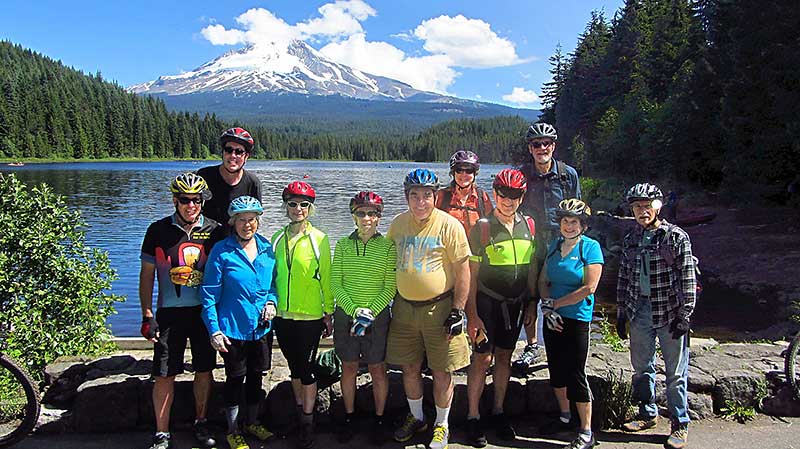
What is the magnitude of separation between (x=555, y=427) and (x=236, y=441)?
2.64 metres

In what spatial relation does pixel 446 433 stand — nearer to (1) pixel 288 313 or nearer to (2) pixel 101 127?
(1) pixel 288 313

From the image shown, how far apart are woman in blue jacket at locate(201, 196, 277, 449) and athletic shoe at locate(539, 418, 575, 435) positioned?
231 cm

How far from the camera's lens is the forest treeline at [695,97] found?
21.4m

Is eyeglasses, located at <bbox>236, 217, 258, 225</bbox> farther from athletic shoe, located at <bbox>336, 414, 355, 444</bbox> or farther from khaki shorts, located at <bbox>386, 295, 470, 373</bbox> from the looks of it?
athletic shoe, located at <bbox>336, 414, 355, 444</bbox>

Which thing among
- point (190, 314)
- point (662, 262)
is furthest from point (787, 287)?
point (190, 314)

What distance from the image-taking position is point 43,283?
5.90 metres

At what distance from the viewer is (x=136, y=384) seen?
4910 mm

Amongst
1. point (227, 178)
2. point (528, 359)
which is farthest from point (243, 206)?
point (528, 359)

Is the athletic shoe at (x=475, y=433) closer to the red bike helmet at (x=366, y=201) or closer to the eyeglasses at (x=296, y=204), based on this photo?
the red bike helmet at (x=366, y=201)

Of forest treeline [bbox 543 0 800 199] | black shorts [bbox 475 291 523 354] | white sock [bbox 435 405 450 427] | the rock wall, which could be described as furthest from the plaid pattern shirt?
forest treeline [bbox 543 0 800 199]

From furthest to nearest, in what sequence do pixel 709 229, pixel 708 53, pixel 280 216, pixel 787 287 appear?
pixel 280 216, pixel 708 53, pixel 709 229, pixel 787 287

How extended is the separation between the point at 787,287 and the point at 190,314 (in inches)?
678

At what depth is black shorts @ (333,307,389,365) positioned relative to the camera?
15.4 ft

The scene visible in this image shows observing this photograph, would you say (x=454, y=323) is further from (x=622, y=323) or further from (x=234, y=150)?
(x=234, y=150)
